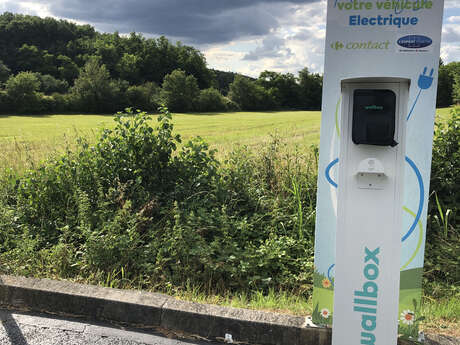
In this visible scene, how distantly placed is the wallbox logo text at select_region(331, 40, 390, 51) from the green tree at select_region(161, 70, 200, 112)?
32.5 metres

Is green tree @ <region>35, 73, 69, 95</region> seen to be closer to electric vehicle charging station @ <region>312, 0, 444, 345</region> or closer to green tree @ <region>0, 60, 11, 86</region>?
green tree @ <region>0, 60, 11, 86</region>

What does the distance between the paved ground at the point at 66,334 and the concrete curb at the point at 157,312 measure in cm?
9

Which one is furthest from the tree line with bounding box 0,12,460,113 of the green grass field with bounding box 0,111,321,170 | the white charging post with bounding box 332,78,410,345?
the white charging post with bounding box 332,78,410,345

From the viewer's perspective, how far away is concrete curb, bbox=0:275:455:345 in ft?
8.79

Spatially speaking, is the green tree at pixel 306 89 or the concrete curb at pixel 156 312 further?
the green tree at pixel 306 89

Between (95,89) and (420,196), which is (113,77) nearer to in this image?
(95,89)

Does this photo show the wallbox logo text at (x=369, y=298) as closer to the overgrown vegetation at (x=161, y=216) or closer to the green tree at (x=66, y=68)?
the overgrown vegetation at (x=161, y=216)

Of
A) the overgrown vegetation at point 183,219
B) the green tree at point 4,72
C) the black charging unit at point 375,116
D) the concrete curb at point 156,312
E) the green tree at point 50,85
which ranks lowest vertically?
the concrete curb at point 156,312

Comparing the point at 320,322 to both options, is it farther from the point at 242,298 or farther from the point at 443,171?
the point at 443,171

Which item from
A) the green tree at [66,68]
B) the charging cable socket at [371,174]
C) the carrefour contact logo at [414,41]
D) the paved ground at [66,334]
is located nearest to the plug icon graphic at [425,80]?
the carrefour contact logo at [414,41]

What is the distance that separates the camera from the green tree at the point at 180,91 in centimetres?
3438

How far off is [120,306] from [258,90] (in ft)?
150

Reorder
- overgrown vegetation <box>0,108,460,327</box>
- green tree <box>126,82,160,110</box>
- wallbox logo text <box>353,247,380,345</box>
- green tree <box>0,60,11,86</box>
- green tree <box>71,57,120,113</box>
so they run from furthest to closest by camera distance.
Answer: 1. green tree <box>0,60,11,86</box>
2. green tree <box>71,57,120,113</box>
3. green tree <box>126,82,160,110</box>
4. overgrown vegetation <box>0,108,460,327</box>
5. wallbox logo text <box>353,247,380,345</box>

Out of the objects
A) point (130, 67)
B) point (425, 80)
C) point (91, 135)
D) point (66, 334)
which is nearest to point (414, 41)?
point (425, 80)
